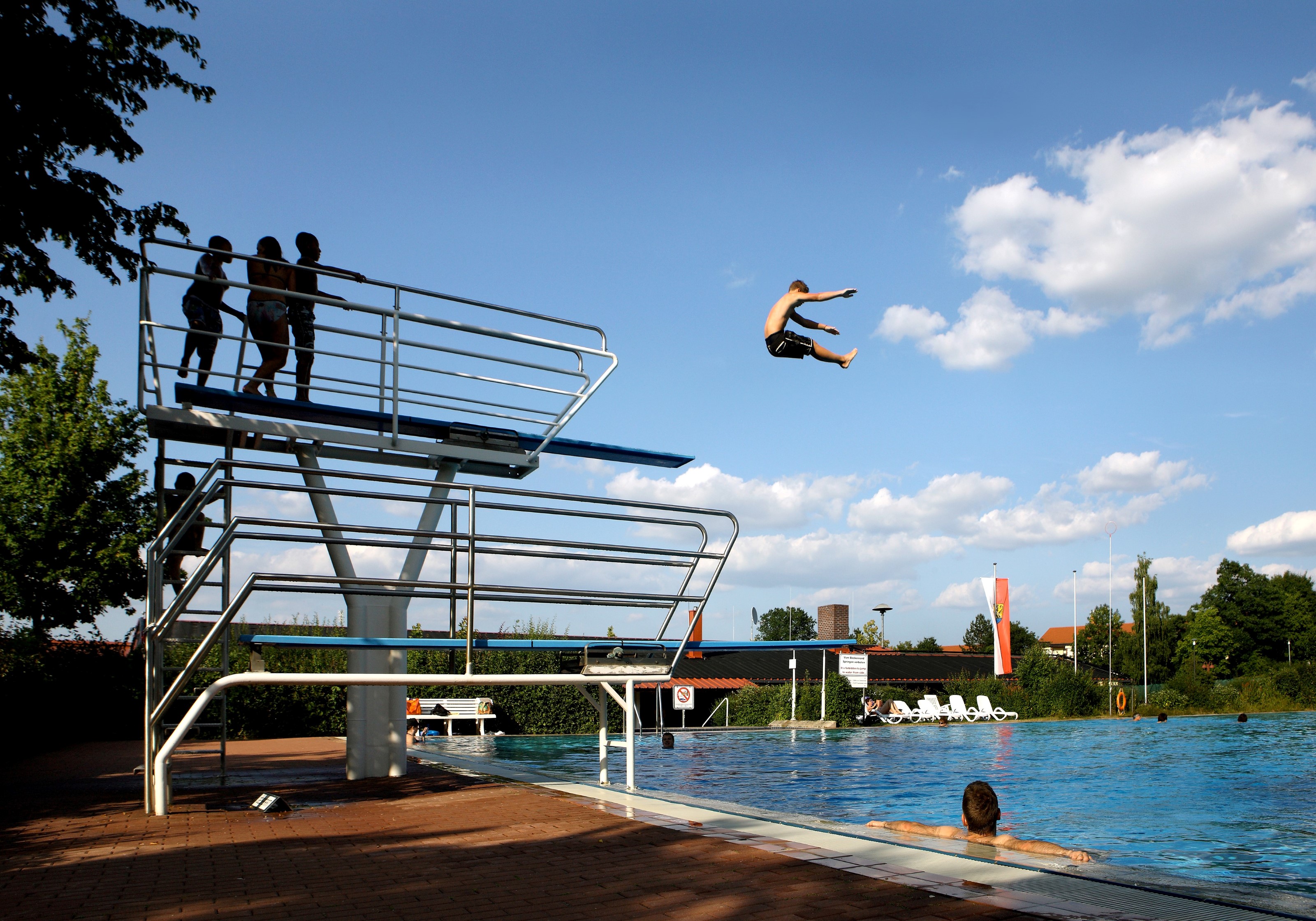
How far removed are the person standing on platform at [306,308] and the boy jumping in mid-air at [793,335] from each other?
4.33 m

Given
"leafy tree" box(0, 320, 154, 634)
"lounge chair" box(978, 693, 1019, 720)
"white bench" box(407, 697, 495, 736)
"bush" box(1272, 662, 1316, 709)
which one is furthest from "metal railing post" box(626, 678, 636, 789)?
"bush" box(1272, 662, 1316, 709)

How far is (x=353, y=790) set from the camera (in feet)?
31.0

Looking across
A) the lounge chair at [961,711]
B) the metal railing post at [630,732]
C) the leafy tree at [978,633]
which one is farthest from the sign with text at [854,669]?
the leafy tree at [978,633]

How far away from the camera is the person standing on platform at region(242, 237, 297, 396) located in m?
9.34

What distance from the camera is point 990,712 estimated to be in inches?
1212

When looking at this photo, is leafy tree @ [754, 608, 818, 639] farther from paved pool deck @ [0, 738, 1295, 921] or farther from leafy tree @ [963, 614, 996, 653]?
paved pool deck @ [0, 738, 1295, 921]

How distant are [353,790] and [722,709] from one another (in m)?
23.7

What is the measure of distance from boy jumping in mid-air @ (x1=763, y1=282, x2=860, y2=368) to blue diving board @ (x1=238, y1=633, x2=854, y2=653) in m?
2.81

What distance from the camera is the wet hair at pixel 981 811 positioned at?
23.8ft

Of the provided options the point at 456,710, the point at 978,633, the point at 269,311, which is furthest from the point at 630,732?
the point at 978,633

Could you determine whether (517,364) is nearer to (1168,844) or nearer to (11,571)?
(1168,844)

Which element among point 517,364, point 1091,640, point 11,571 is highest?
point 517,364

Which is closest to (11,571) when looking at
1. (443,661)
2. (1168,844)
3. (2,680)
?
(2,680)

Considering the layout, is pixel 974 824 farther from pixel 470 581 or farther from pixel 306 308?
pixel 306 308
